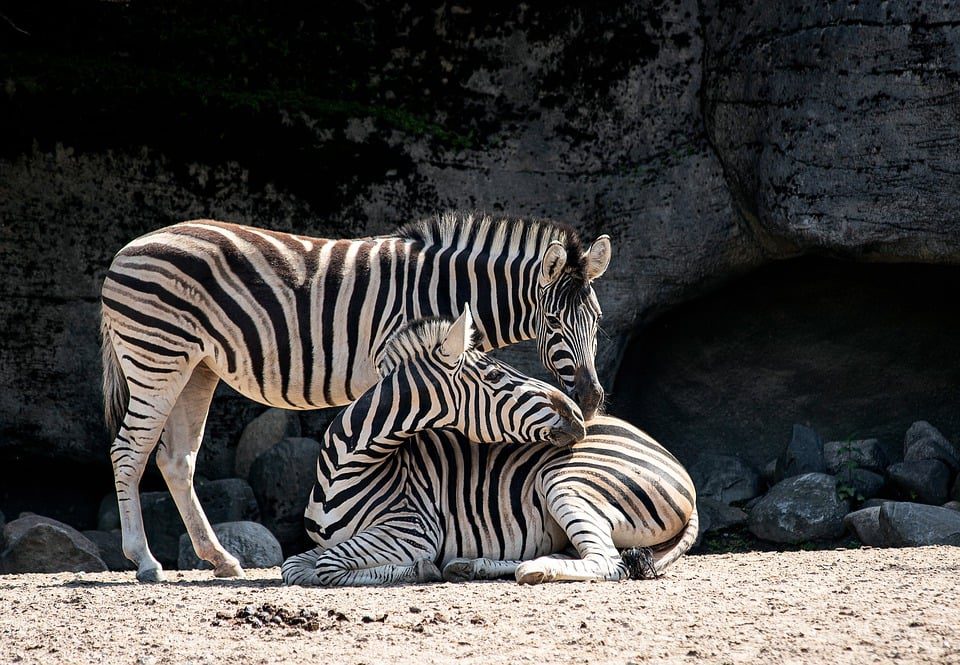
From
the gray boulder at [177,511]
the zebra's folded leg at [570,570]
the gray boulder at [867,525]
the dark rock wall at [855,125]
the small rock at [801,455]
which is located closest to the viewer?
the zebra's folded leg at [570,570]

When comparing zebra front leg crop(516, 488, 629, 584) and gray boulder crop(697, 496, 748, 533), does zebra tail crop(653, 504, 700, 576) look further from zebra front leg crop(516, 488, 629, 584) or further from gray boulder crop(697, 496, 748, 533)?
gray boulder crop(697, 496, 748, 533)

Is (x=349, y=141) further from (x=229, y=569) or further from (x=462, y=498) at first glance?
(x=462, y=498)

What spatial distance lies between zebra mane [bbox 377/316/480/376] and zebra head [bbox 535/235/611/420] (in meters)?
0.86

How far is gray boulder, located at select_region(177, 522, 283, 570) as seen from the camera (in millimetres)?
9375

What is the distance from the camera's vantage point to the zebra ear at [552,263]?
7.98 metres

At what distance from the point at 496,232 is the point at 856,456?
15.3 ft

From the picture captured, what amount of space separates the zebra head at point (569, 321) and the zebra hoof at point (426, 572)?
1.76 m

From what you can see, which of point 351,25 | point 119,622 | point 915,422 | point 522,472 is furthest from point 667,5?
point 119,622

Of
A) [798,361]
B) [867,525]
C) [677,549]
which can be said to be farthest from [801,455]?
[677,549]

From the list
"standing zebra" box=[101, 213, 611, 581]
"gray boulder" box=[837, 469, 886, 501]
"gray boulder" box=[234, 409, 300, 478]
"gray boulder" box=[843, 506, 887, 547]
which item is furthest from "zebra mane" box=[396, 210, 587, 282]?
"gray boulder" box=[837, 469, 886, 501]

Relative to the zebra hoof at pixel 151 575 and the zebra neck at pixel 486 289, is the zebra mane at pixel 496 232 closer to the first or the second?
the zebra neck at pixel 486 289

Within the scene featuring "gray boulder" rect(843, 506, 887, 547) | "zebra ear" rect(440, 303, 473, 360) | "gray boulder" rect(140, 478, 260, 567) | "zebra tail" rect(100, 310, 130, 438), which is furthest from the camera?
"gray boulder" rect(140, 478, 260, 567)

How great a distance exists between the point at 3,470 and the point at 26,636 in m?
6.81

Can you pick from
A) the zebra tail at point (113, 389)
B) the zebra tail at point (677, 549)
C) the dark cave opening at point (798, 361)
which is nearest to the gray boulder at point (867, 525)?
the dark cave opening at point (798, 361)
